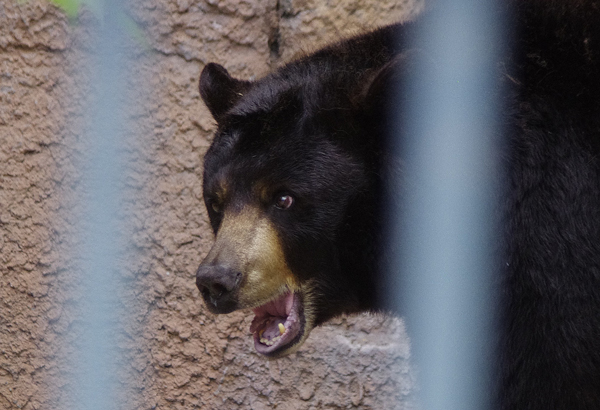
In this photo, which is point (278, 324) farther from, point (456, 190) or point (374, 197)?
point (456, 190)

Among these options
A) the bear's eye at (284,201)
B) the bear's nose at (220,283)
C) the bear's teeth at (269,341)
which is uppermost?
Result: the bear's eye at (284,201)

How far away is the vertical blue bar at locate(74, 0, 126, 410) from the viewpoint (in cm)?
461

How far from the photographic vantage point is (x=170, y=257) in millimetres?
4691

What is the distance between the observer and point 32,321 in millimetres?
4551

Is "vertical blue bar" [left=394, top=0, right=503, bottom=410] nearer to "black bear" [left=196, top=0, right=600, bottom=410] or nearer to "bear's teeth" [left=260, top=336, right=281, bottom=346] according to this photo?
"black bear" [left=196, top=0, right=600, bottom=410]

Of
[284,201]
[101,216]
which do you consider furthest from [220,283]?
[101,216]

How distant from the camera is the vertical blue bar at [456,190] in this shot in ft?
9.41

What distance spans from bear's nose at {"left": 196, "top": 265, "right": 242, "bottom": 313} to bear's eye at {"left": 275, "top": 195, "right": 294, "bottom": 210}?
32cm

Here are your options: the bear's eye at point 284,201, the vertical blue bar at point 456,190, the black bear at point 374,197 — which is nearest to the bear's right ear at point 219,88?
the black bear at point 374,197

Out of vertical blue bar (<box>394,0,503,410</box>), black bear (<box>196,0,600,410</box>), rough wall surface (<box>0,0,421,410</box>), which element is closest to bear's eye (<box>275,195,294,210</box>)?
black bear (<box>196,0,600,410</box>)

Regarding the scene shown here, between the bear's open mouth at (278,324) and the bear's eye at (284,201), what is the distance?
14.3 inches

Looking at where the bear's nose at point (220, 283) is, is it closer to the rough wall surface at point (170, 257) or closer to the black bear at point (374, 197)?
the black bear at point (374, 197)

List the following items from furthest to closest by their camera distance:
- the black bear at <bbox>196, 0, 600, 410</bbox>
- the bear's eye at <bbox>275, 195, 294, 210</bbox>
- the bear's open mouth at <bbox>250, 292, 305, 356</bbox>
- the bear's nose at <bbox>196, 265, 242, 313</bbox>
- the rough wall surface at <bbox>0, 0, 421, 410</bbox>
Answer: the rough wall surface at <bbox>0, 0, 421, 410</bbox>, the bear's open mouth at <bbox>250, 292, 305, 356</bbox>, the bear's eye at <bbox>275, 195, 294, 210</bbox>, the bear's nose at <bbox>196, 265, 242, 313</bbox>, the black bear at <bbox>196, 0, 600, 410</bbox>

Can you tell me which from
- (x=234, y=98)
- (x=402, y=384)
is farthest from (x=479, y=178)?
(x=402, y=384)
